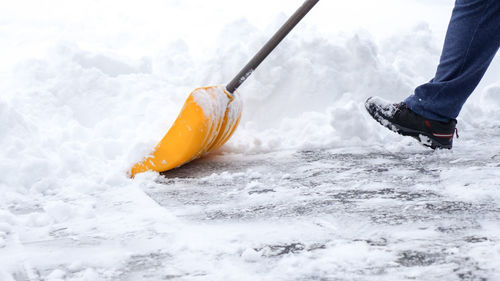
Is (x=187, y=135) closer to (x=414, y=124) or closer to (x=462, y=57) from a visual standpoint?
(x=414, y=124)

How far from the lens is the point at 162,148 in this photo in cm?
261

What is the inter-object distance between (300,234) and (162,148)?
1078 mm

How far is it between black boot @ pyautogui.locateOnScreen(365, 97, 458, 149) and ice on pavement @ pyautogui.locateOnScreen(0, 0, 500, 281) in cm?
9

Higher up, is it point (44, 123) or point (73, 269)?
point (44, 123)

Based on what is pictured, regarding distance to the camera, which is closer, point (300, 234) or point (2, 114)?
point (300, 234)

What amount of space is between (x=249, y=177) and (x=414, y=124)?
0.90 metres

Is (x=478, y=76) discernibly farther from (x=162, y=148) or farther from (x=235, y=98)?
(x=162, y=148)

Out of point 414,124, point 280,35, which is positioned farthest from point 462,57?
point 280,35

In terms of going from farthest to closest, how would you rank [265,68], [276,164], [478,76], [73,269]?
[265,68]
[276,164]
[478,76]
[73,269]

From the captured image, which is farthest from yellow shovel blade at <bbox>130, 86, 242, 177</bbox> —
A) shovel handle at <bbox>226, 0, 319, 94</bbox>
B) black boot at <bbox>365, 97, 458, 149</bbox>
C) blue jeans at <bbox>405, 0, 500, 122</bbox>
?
blue jeans at <bbox>405, 0, 500, 122</bbox>

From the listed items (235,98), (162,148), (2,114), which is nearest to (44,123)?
(2,114)

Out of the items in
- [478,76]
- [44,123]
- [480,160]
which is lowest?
[480,160]

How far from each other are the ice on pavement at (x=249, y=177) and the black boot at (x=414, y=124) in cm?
9

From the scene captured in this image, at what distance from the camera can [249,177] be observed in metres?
2.51
